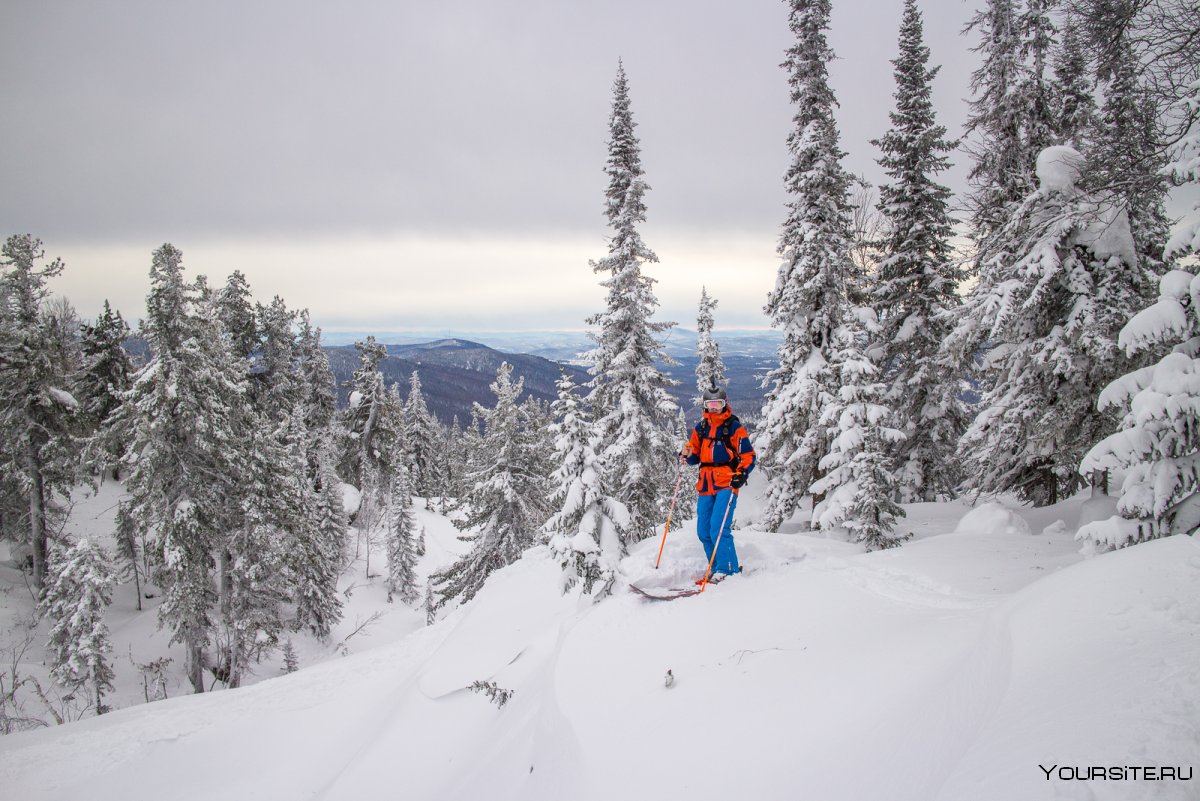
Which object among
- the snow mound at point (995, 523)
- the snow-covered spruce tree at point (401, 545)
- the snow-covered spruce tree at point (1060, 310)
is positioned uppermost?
the snow-covered spruce tree at point (1060, 310)

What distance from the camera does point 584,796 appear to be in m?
4.45

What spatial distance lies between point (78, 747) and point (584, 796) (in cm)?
1140

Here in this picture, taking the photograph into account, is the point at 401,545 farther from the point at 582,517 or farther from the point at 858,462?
the point at 858,462

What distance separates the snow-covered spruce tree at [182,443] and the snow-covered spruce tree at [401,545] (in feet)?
57.6

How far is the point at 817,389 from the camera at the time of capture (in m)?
14.1

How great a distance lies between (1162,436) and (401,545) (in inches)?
1509

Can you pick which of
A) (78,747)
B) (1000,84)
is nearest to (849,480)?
(1000,84)

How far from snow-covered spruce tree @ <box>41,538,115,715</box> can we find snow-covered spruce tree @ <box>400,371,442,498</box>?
28.2 meters

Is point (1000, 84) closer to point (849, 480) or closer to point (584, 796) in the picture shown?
point (849, 480)

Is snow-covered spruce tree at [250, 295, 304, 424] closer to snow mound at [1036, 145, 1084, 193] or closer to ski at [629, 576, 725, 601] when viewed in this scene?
ski at [629, 576, 725, 601]

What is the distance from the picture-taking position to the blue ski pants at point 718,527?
763 centimetres

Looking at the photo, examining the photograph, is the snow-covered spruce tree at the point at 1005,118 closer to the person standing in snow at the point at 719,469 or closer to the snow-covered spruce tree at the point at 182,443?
the person standing in snow at the point at 719,469

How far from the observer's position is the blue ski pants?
25.0 feet

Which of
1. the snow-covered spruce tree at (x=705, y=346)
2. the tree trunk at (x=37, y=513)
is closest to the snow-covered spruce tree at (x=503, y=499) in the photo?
the snow-covered spruce tree at (x=705, y=346)
